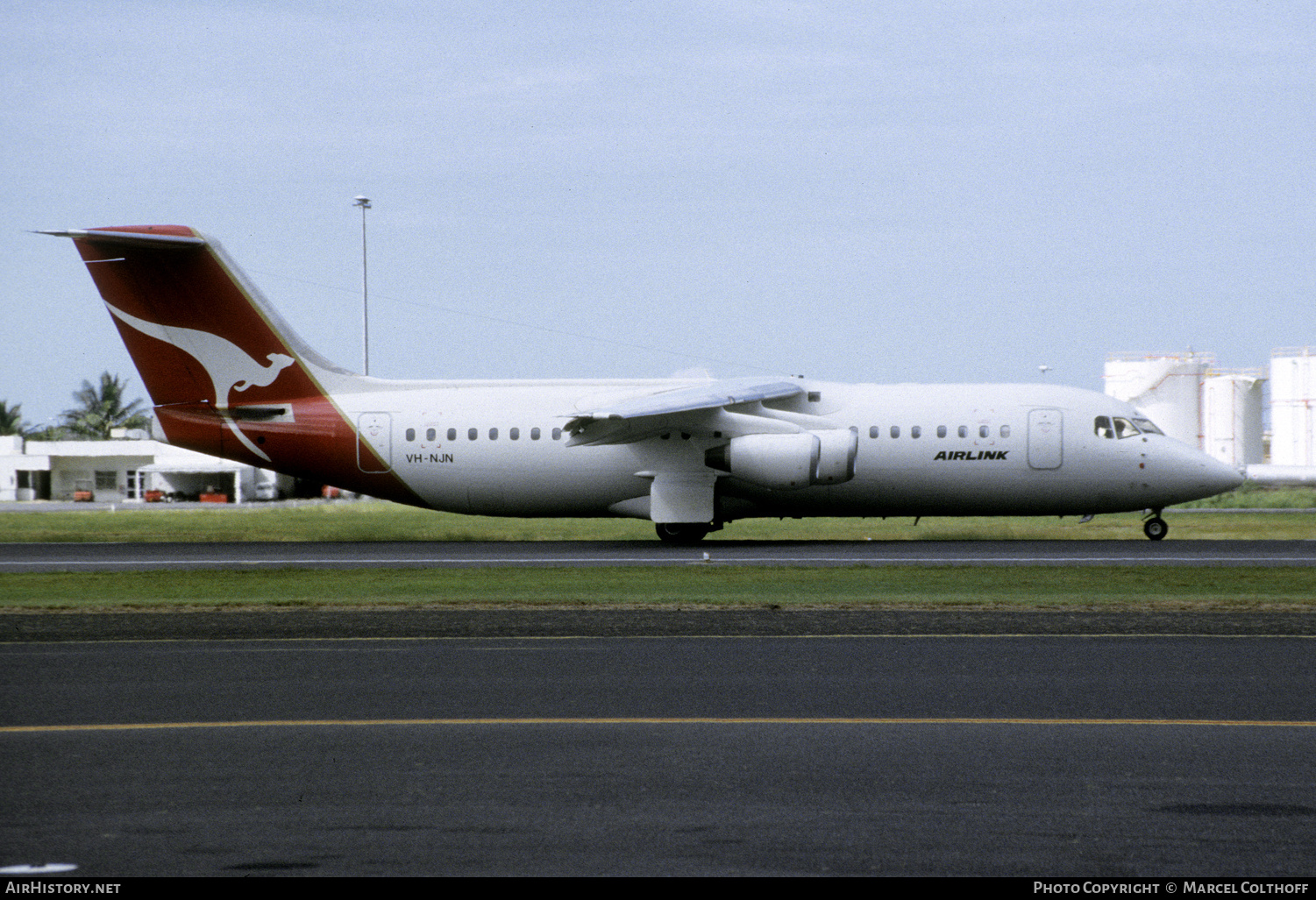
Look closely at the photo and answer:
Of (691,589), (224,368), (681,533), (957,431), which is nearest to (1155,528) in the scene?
(957,431)

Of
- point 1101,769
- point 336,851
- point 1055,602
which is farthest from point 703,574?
point 336,851

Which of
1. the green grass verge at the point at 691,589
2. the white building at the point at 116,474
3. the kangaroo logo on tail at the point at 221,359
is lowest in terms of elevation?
the white building at the point at 116,474

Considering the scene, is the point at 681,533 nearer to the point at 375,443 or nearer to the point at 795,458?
the point at 795,458

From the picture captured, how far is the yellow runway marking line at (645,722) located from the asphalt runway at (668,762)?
0.11ft

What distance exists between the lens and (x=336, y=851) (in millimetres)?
6152

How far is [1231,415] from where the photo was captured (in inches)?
2768

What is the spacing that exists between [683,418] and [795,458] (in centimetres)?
282

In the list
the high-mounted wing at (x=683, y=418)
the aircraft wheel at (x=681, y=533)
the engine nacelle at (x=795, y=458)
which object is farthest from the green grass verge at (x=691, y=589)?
the aircraft wheel at (x=681, y=533)

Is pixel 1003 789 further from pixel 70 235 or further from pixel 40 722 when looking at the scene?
pixel 70 235

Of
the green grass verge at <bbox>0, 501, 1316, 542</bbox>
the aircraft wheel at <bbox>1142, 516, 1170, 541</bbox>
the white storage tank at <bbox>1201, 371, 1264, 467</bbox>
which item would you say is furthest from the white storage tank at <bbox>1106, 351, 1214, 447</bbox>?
the aircraft wheel at <bbox>1142, 516, 1170, 541</bbox>

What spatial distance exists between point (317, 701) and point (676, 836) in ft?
15.0

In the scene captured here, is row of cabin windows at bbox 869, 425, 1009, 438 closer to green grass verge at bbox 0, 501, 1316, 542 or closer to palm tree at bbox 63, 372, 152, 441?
green grass verge at bbox 0, 501, 1316, 542

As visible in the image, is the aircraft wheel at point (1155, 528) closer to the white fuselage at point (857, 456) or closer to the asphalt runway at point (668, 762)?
Result: the white fuselage at point (857, 456)

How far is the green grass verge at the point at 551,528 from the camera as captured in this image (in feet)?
113
